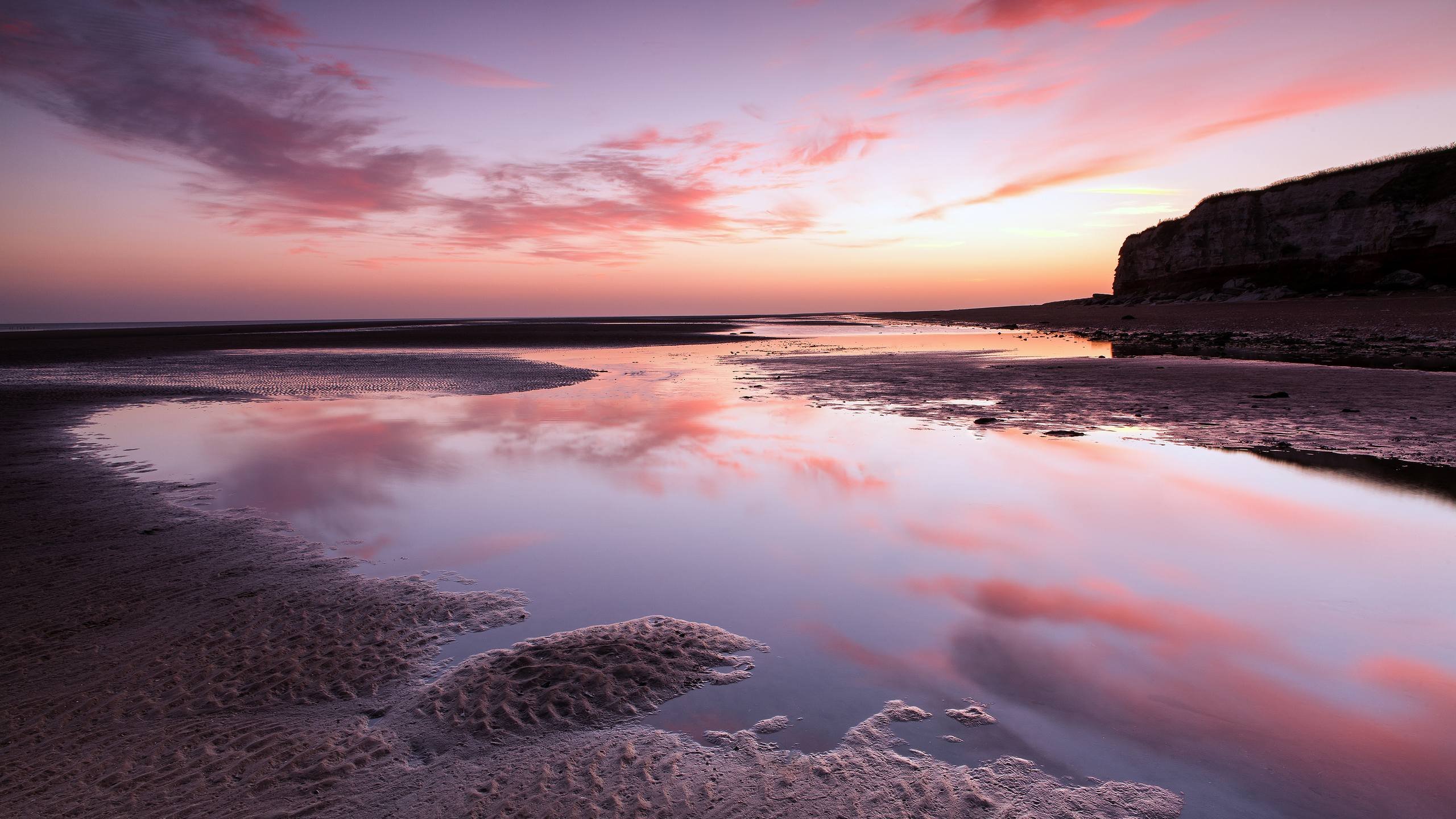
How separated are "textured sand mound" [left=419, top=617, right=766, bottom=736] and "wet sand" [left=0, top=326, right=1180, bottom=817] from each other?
0.02 m

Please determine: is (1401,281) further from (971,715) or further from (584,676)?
(584,676)

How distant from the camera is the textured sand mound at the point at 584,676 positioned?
12.9 ft

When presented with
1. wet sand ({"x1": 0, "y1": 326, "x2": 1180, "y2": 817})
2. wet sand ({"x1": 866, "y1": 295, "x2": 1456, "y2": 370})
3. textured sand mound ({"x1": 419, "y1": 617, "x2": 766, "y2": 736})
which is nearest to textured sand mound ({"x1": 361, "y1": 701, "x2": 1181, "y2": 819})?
wet sand ({"x1": 0, "y1": 326, "x2": 1180, "y2": 817})

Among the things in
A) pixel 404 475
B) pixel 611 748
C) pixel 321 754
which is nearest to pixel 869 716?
pixel 611 748

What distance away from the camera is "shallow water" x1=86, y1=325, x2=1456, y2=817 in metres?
3.76

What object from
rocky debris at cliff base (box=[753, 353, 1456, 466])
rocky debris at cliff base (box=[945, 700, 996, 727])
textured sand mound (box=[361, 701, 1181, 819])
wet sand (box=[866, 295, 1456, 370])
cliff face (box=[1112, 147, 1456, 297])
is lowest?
rocky debris at cliff base (box=[945, 700, 996, 727])

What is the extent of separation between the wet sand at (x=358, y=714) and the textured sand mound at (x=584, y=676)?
0.05ft

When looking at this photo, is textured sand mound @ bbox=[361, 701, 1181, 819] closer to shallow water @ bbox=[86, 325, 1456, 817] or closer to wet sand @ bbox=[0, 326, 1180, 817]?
wet sand @ bbox=[0, 326, 1180, 817]

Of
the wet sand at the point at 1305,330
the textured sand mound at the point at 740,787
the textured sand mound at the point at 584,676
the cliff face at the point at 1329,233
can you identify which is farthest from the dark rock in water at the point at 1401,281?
the textured sand mound at the point at 584,676

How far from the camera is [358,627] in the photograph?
5.09 m

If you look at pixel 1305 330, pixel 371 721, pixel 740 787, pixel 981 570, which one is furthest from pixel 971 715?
pixel 1305 330

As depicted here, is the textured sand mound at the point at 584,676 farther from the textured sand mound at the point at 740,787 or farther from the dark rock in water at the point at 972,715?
the dark rock in water at the point at 972,715

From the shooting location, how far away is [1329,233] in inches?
2047

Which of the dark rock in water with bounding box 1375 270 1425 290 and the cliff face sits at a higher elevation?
the cliff face
